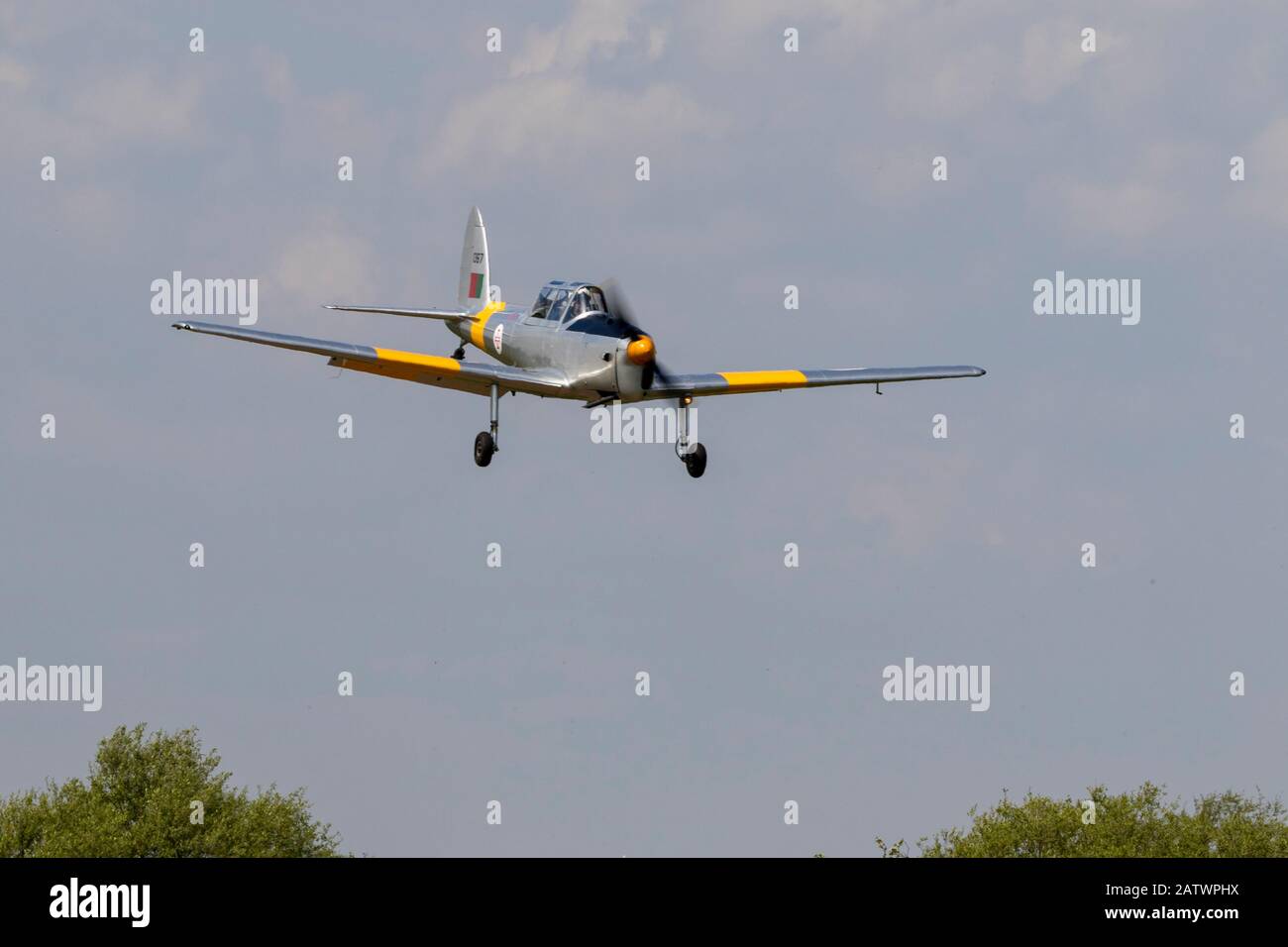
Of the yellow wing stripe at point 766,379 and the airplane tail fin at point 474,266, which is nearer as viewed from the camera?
the yellow wing stripe at point 766,379

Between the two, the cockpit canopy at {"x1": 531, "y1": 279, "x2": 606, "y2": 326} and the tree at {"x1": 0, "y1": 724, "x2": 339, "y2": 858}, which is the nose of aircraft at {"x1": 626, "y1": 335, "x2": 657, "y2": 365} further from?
the tree at {"x1": 0, "y1": 724, "x2": 339, "y2": 858}

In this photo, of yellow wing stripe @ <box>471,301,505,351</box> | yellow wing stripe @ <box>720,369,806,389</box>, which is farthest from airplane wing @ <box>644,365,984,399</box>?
yellow wing stripe @ <box>471,301,505,351</box>

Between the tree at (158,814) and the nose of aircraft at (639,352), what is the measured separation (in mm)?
49179

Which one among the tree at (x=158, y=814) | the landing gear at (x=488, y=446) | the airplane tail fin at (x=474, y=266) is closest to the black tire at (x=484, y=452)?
the landing gear at (x=488, y=446)

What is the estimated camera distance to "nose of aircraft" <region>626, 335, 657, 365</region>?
39.7 meters

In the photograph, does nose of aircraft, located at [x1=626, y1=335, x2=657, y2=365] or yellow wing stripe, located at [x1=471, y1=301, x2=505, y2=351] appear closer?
nose of aircraft, located at [x1=626, y1=335, x2=657, y2=365]

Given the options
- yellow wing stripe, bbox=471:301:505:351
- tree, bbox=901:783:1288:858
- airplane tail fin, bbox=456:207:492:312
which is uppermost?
airplane tail fin, bbox=456:207:492:312

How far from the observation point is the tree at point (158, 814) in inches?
3290

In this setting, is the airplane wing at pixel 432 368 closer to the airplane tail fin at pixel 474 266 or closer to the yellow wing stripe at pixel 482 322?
the yellow wing stripe at pixel 482 322

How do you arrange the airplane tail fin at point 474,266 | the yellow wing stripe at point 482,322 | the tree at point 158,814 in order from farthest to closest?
the tree at point 158,814 < the airplane tail fin at point 474,266 < the yellow wing stripe at point 482,322

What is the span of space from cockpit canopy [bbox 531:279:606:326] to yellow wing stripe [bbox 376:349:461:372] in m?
2.30

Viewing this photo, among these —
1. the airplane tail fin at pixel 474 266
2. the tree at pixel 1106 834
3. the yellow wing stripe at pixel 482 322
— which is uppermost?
the airplane tail fin at pixel 474 266

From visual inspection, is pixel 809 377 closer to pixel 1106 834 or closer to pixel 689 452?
pixel 689 452
